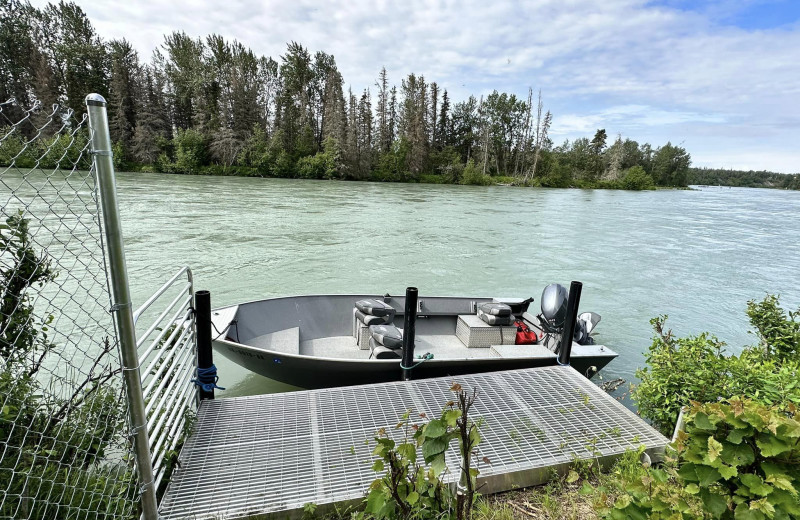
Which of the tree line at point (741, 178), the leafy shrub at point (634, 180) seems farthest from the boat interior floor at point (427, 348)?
the tree line at point (741, 178)

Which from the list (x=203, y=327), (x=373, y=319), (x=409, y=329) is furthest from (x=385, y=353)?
(x=203, y=327)

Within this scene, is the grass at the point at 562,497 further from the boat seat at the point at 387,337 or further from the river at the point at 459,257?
the river at the point at 459,257

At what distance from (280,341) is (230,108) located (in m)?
42.3

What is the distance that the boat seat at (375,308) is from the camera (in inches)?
198

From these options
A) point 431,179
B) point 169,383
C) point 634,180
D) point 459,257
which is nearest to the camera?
point 169,383

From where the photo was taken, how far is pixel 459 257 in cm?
1334

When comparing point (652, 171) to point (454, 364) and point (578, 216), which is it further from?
point (454, 364)

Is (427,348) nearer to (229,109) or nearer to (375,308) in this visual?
(375,308)

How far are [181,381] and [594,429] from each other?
307 cm

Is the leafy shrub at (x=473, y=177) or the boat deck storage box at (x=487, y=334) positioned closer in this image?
the boat deck storage box at (x=487, y=334)

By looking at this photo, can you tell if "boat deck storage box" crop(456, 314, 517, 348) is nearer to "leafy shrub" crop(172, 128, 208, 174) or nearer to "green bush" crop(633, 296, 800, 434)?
"green bush" crop(633, 296, 800, 434)

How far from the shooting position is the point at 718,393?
278 cm

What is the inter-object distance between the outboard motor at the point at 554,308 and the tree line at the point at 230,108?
3582 cm

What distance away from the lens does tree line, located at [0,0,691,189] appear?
37000mm
